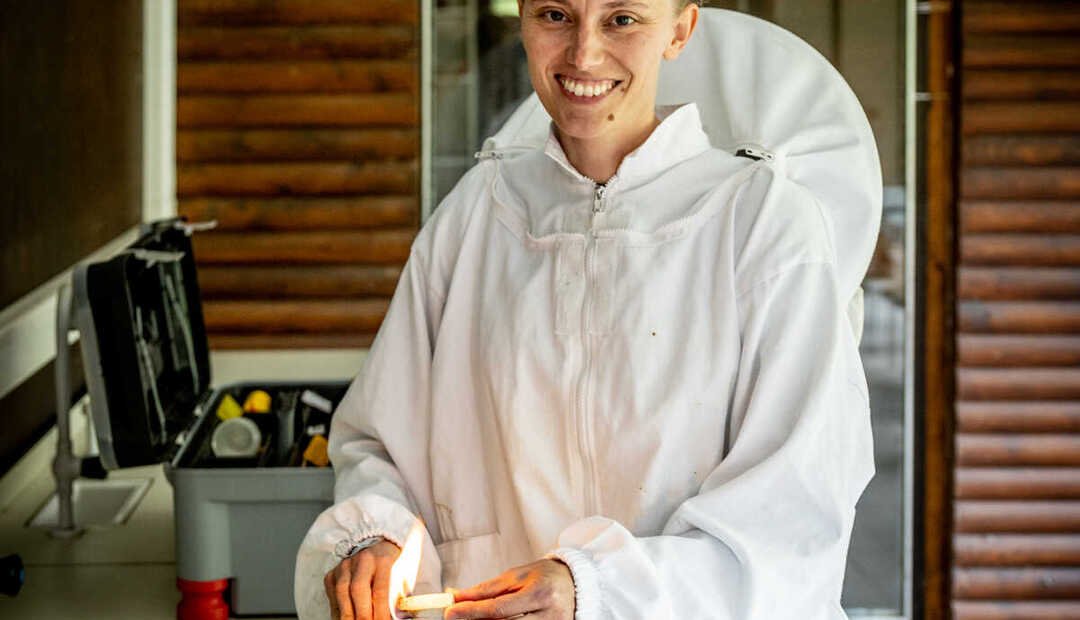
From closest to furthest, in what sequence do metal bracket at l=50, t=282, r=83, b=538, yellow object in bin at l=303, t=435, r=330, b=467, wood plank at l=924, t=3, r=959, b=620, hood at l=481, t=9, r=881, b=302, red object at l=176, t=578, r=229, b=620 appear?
hood at l=481, t=9, r=881, b=302
red object at l=176, t=578, r=229, b=620
yellow object in bin at l=303, t=435, r=330, b=467
metal bracket at l=50, t=282, r=83, b=538
wood plank at l=924, t=3, r=959, b=620

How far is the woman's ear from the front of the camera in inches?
54.5

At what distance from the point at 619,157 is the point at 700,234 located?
13 cm

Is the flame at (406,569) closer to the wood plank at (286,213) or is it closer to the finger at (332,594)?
the finger at (332,594)

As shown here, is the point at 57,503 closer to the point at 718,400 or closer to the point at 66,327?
the point at 66,327

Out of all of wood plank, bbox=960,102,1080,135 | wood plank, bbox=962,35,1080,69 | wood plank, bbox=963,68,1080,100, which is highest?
wood plank, bbox=962,35,1080,69

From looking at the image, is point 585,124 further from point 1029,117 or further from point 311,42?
point 1029,117

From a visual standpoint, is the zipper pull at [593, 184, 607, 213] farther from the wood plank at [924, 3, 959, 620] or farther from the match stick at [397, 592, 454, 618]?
the wood plank at [924, 3, 959, 620]

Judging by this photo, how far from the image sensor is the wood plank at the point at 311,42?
11.5 ft

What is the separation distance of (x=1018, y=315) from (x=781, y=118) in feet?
7.28

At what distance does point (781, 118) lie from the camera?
1.59 metres

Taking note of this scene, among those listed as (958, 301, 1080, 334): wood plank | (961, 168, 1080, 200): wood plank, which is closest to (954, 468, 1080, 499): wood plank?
(958, 301, 1080, 334): wood plank

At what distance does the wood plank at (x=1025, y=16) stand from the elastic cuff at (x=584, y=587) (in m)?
2.60

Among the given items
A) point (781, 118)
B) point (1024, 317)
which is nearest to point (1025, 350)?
point (1024, 317)

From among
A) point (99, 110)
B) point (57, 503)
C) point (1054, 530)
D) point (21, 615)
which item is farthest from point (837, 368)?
point (1054, 530)
